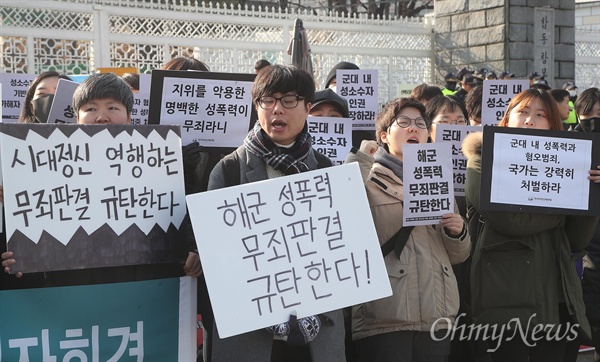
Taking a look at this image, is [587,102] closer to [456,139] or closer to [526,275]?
[456,139]

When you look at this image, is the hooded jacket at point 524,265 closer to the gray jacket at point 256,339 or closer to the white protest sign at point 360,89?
the gray jacket at point 256,339

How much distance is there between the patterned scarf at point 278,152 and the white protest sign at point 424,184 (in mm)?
614

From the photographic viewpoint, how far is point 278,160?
3.60m

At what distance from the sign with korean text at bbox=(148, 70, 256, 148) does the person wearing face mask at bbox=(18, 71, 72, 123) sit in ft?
2.88

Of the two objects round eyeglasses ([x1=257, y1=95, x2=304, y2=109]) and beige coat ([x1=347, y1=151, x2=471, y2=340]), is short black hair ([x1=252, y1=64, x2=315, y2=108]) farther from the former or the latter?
beige coat ([x1=347, y1=151, x2=471, y2=340])

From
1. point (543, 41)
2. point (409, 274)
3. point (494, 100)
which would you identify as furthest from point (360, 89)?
point (543, 41)

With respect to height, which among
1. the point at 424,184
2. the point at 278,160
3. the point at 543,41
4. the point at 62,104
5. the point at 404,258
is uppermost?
the point at 543,41

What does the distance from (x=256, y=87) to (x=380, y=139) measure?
3.31 ft

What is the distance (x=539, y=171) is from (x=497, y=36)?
12.1 m

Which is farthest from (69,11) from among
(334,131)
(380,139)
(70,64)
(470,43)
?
(380,139)

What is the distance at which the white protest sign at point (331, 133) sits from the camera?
5504 mm

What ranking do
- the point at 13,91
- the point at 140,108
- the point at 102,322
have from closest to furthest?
1. the point at 102,322
2. the point at 140,108
3. the point at 13,91

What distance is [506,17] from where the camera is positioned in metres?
15.9

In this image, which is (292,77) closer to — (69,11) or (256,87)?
(256,87)
